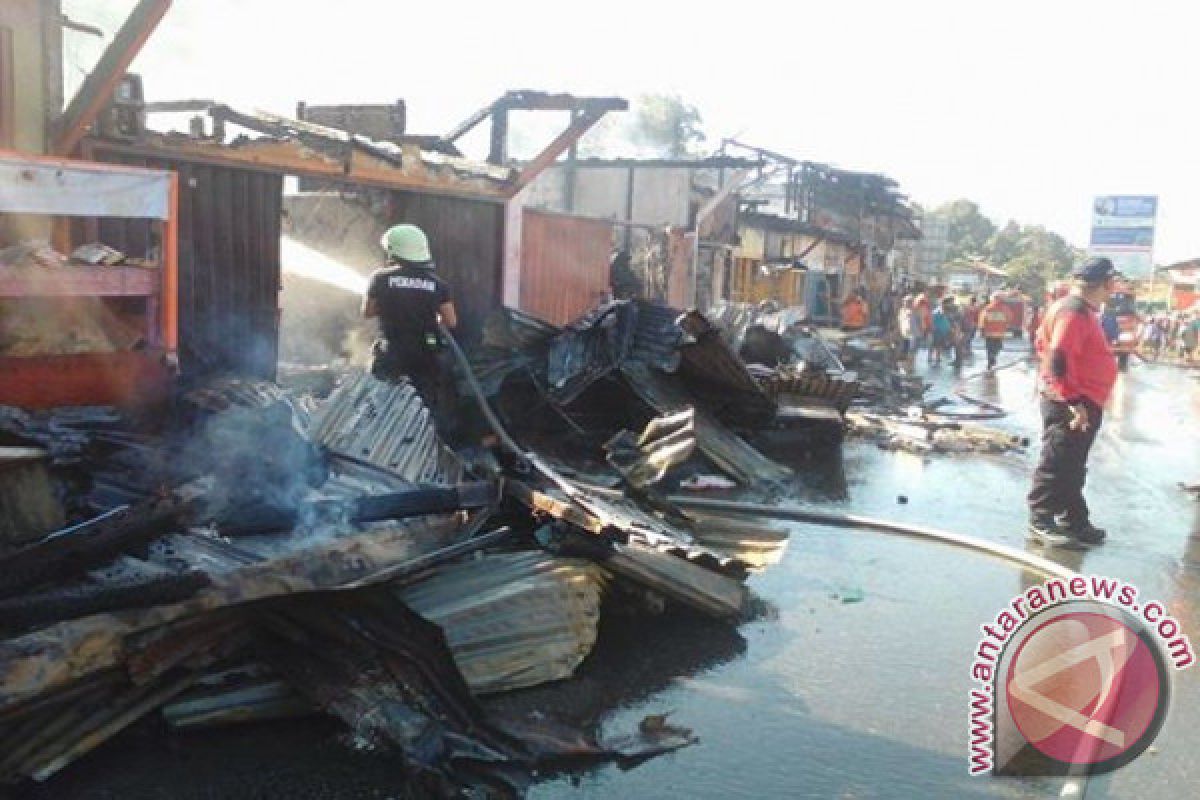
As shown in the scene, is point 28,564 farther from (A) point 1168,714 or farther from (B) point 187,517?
(A) point 1168,714

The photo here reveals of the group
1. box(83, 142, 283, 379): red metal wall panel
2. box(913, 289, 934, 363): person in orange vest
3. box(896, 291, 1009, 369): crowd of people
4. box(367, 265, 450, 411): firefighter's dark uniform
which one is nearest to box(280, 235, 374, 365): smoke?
box(83, 142, 283, 379): red metal wall panel

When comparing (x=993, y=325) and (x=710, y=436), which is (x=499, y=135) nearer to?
(x=710, y=436)

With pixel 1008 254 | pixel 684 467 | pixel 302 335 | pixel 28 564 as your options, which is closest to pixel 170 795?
pixel 28 564

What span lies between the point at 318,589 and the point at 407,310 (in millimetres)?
3708

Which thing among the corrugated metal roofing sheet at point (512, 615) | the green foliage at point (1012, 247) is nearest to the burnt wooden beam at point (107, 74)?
the corrugated metal roofing sheet at point (512, 615)

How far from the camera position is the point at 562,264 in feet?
43.7

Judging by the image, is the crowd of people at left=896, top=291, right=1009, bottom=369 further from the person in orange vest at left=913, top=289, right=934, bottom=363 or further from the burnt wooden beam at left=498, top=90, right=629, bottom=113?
the burnt wooden beam at left=498, top=90, right=629, bottom=113

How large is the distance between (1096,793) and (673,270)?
15992mm

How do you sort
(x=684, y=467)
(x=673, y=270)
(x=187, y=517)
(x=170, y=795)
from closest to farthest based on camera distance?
(x=170, y=795) < (x=187, y=517) < (x=684, y=467) < (x=673, y=270)

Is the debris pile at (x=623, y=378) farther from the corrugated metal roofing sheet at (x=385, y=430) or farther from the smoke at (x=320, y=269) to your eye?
the corrugated metal roofing sheet at (x=385, y=430)

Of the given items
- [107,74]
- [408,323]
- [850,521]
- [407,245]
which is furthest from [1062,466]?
[107,74]

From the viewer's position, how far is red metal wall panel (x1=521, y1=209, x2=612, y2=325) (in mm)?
12492

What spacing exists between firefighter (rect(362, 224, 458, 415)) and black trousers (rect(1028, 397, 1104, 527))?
4394 mm

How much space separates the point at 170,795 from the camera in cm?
295
